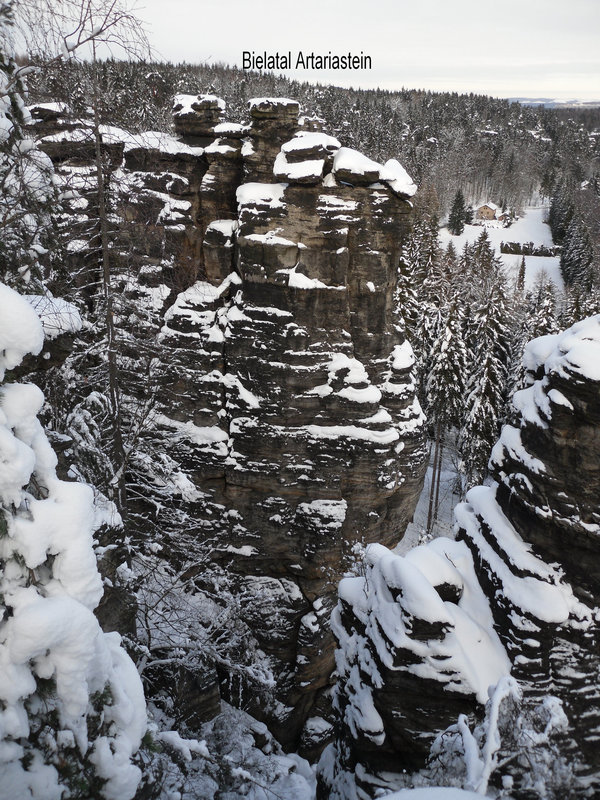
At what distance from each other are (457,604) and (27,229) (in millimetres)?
8785

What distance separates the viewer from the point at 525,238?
3187 inches

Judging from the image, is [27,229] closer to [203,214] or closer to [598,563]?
[598,563]

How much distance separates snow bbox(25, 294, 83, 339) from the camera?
602 centimetres

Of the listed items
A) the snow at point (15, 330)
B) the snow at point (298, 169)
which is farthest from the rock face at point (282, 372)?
the snow at point (15, 330)

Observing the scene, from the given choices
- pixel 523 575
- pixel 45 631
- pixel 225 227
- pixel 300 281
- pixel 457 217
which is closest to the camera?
pixel 45 631

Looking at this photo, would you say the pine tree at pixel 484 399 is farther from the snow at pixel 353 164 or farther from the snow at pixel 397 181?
the snow at pixel 353 164

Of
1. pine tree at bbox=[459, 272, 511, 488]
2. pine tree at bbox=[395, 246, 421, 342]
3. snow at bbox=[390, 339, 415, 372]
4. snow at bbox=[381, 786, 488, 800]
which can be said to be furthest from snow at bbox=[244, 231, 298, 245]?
pine tree at bbox=[395, 246, 421, 342]

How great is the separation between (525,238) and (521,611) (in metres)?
83.9

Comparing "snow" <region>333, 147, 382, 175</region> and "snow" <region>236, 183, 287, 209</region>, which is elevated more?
→ "snow" <region>333, 147, 382, 175</region>

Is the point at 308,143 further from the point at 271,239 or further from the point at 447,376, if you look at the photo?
the point at 447,376

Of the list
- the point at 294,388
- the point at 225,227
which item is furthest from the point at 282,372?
the point at 225,227

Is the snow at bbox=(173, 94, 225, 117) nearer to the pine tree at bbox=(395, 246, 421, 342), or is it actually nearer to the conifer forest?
the conifer forest

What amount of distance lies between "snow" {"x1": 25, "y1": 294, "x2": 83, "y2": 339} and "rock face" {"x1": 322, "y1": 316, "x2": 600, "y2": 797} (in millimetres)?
6308

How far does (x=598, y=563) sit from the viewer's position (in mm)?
8266
